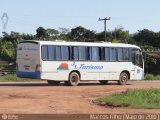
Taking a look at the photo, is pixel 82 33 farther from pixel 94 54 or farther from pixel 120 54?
pixel 94 54

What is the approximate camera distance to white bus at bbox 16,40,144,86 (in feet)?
100

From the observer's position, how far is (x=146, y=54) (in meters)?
63.0

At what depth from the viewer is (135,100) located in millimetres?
21359

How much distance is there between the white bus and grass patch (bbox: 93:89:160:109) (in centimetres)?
783

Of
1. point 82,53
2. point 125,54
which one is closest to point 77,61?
point 82,53

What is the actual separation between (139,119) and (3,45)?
68.8 metres

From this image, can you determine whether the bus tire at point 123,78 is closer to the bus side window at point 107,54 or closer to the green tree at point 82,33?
the bus side window at point 107,54

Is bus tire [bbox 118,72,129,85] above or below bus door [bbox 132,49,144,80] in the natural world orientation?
below

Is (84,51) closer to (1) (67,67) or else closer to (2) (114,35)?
(1) (67,67)

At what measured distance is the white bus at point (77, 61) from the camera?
3052 cm

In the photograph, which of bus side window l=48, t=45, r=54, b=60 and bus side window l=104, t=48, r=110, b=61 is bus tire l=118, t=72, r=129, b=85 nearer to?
bus side window l=104, t=48, r=110, b=61

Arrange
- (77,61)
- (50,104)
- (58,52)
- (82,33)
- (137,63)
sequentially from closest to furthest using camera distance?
1. (50,104)
2. (58,52)
3. (77,61)
4. (137,63)
5. (82,33)

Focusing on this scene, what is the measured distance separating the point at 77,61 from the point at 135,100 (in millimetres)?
11070

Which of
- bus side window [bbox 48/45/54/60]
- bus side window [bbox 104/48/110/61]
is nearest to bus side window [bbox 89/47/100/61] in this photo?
bus side window [bbox 104/48/110/61]
